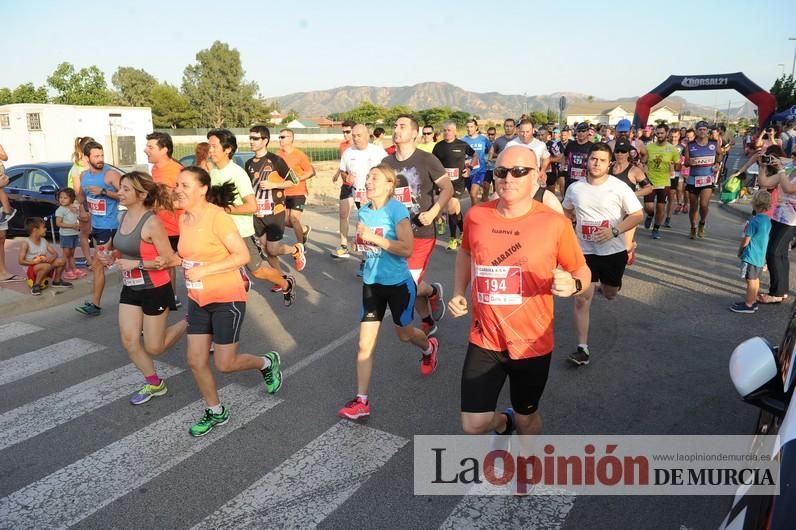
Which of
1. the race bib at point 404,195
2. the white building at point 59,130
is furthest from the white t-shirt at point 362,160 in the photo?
the white building at point 59,130

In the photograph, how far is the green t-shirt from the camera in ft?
36.1

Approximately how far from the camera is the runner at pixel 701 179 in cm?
1104

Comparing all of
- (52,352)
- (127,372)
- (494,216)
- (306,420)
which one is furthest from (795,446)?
(52,352)

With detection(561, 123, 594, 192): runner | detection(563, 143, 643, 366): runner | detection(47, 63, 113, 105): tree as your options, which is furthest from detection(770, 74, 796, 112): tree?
detection(47, 63, 113, 105): tree

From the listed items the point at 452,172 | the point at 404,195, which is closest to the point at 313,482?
the point at 404,195

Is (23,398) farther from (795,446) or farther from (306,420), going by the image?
(795,446)

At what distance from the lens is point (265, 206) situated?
754cm

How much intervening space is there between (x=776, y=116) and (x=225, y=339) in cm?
2587

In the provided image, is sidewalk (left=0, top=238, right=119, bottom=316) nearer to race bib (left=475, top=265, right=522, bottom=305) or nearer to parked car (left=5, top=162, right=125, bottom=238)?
parked car (left=5, top=162, right=125, bottom=238)

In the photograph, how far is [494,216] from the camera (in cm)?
311

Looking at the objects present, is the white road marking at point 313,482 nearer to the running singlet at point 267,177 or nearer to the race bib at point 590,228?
the race bib at point 590,228

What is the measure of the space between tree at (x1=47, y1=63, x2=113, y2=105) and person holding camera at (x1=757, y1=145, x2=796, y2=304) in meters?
66.3

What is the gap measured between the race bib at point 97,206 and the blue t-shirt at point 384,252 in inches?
168

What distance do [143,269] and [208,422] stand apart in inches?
49.7
